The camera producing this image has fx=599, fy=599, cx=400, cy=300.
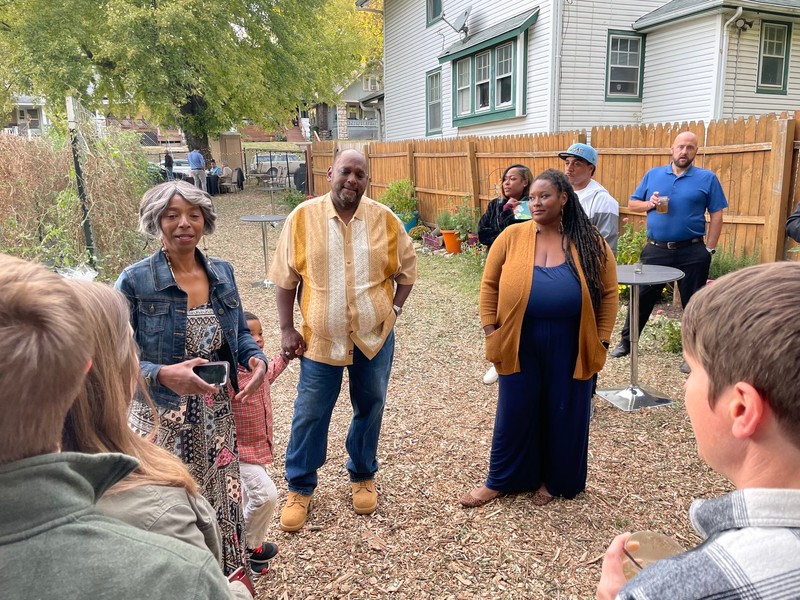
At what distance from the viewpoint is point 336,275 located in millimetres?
3061

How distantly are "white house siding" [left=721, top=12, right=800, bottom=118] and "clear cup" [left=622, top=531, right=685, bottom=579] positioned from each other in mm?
13772

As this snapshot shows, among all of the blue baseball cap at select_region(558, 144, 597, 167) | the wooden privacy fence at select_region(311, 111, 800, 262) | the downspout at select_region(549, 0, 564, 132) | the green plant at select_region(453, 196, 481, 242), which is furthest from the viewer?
the downspout at select_region(549, 0, 564, 132)

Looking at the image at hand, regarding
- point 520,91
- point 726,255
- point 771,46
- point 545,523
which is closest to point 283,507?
point 545,523

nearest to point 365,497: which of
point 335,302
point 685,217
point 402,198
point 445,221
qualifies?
point 335,302

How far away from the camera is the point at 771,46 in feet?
42.2

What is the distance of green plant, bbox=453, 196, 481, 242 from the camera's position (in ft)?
35.3

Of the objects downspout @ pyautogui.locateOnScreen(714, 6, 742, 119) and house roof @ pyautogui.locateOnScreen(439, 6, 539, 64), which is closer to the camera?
downspout @ pyautogui.locateOnScreen(714, 6, 742, 119)

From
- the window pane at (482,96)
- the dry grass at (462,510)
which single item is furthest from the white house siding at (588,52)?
the dry grass at (462,510)

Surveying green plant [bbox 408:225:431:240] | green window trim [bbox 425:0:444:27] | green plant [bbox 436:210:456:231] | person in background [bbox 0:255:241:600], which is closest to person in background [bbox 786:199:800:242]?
person in background [bbox 0:255:241:600]

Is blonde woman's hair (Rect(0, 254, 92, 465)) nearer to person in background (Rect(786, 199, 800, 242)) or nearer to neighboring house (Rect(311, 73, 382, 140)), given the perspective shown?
person in background (Rect(786, 199, 800, 242))

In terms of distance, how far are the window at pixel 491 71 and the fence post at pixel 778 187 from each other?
26.5 feet

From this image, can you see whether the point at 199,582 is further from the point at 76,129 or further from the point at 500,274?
the point at 76,129

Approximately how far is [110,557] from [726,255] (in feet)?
24.3

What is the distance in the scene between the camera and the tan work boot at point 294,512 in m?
3.22
